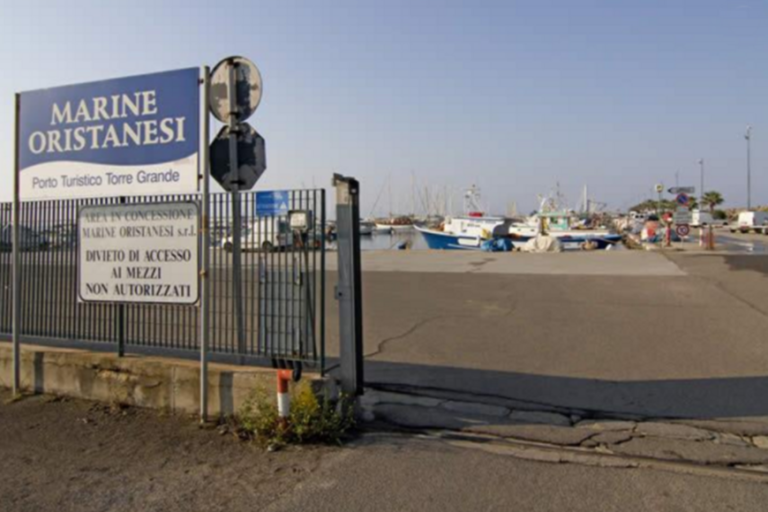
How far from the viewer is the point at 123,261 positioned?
20.6 feet

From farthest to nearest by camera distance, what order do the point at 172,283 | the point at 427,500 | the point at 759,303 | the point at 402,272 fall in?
the point at 402,272
the point at 759,303
the point at 172,283
the point at 427,500

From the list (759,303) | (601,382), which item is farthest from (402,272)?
(601,382)

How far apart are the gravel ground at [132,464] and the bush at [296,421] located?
0.14 metres

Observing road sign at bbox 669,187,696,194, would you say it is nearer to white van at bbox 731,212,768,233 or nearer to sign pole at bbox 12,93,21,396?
sign pole at bbox 12,93,21,396

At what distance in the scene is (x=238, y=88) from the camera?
5945 mm

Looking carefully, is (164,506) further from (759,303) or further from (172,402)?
(759,303)

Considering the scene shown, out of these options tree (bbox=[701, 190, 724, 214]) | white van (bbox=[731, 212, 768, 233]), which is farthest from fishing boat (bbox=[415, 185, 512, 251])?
tree (bbox=[701, 190, 724, 214])

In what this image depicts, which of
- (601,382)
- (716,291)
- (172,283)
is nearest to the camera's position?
(172,283)

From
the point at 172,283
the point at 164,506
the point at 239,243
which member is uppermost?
the point at 239,243

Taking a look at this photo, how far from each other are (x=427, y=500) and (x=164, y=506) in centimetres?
177

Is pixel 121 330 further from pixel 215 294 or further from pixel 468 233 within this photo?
pixel 468 233

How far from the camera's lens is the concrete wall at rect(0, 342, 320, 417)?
5707 mm

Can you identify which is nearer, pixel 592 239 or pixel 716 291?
pixel 716 291

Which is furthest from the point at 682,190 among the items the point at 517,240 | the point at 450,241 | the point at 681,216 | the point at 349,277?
the point at 349,277
